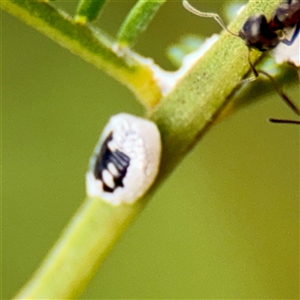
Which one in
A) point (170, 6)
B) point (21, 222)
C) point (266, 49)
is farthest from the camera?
point (170, 6)

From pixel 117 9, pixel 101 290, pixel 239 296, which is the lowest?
pixel 101 290

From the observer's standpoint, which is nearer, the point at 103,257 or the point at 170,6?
the point at 103,257

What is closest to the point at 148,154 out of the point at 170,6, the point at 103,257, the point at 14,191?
the point at 103,257

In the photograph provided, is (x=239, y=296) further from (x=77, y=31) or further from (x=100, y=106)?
(x=77, y=31)

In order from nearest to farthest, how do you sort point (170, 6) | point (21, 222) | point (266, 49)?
point (266, 49) < point (21, 222) < point (170, 6)

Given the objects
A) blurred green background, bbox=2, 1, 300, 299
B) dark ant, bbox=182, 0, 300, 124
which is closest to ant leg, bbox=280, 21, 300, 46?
dark ant, bbox=182, 0, 300, 124

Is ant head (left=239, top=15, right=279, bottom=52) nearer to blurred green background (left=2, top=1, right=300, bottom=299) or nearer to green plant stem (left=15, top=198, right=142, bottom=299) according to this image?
green plant stem (left=15, top=198, right=142, bottom=299)
